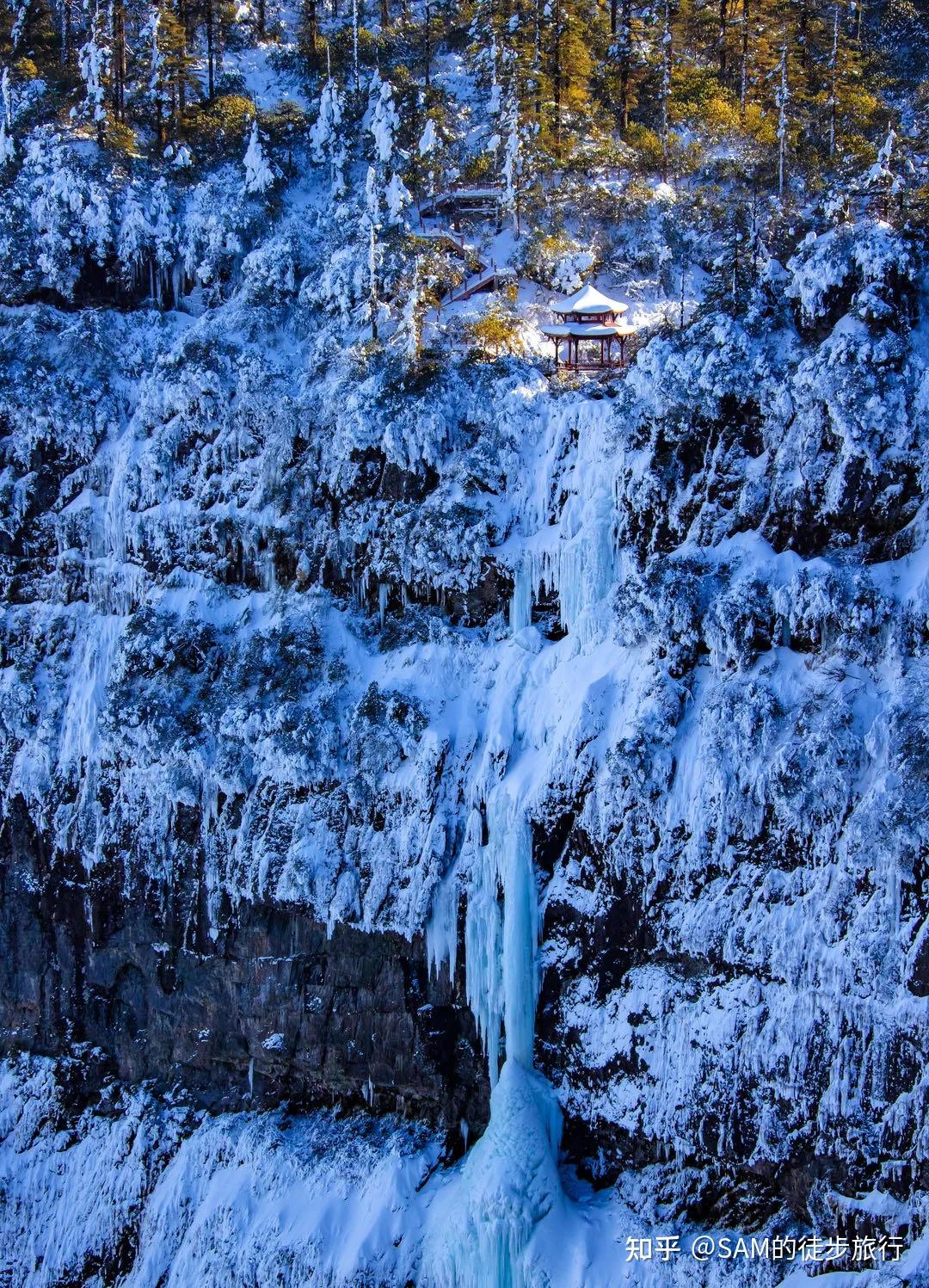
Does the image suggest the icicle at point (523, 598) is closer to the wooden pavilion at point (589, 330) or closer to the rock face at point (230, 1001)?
the wooden pavilion at point (589, 330)

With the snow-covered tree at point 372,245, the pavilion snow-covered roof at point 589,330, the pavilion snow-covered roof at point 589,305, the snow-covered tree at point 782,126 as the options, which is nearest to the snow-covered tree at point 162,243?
the snow-covered tree at point 372,245

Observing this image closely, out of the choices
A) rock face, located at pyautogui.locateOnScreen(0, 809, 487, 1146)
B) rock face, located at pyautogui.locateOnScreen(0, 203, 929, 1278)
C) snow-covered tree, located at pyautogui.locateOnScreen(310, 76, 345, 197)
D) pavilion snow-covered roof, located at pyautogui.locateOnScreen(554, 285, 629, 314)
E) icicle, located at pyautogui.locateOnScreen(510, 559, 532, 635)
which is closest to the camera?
rock face, located at pyautogui.locateOnScreen(0, 203, 929, 1278)

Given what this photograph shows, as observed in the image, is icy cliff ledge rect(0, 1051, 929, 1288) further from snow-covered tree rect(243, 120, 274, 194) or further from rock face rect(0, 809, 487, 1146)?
snow-covered tree rect(243, 120, 274, 194)

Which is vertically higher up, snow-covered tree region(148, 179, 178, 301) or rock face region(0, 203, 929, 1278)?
snow-covered tree region(148, 179, 178, 301)

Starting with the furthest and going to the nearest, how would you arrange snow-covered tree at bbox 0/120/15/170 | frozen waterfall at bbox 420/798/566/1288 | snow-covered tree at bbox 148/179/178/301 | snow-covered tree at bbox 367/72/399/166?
snow-covered tree at bbox 0/120/15/170, snow-covered tree at bbox 367/72/399/166, snow-covered tree at bbox 148/179/178/301, frozen waterfall at bbox 420/798/566/1288

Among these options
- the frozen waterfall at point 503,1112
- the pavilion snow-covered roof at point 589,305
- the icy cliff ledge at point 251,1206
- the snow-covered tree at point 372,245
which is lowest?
the icy cliff ledge at point 251,1206

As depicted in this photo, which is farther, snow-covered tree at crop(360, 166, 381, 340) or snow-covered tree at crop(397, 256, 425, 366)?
snow-covered tree at crop(360, 166, 381, 340)

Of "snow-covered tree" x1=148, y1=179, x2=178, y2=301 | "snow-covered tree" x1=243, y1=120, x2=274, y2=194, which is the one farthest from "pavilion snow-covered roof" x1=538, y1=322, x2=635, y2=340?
"snow-covered tree" x1=148, y1=179, x2=178, y2=301

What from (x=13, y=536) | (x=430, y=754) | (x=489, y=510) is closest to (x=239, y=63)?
(x=13, y=536)
